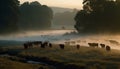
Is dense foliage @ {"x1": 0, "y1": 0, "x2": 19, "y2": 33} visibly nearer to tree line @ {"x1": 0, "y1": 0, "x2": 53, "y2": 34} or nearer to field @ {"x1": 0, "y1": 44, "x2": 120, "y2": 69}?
tree line @ {"x1": 0, "y1": 0, "x2": 53, "y2": 34}

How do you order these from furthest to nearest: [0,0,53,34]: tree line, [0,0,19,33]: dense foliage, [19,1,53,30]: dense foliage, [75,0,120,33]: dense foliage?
[19,1,53,30]: dense foliage → [0,0,53,34]: tree line → [0,0,19,33]: dense foliage → [75,0,120,33]: dense foliage

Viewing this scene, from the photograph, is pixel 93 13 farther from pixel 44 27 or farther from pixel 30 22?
pixel 44 27

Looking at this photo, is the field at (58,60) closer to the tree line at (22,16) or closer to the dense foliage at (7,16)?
the dense foliage at (7,16)

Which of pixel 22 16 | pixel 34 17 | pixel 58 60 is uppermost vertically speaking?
pixel 22 16

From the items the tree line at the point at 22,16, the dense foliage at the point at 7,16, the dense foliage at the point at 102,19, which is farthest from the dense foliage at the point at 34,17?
the dense foliage at the point at 102,19

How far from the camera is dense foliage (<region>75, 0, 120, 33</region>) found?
354ft

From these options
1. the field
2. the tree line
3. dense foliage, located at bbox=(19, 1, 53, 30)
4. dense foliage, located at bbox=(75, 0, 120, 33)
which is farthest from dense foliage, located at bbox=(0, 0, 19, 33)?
the field

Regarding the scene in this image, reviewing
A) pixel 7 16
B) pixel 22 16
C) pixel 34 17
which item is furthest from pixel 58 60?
pixel 34 17

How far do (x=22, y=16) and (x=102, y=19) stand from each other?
48887mm

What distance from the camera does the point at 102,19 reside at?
4291 inches

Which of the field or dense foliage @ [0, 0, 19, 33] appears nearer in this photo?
the field

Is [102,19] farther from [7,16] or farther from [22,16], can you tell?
[22,16]

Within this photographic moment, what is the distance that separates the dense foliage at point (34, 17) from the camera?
150275 mm

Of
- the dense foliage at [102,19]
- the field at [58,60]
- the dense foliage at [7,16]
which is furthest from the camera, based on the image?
the dense foliage at [7,16]
